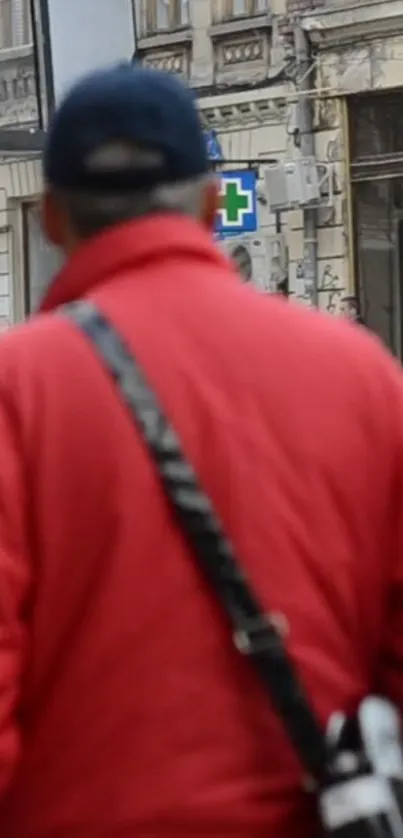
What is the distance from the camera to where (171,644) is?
1.92 m

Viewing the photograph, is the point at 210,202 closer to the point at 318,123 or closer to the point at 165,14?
the point at 318,123

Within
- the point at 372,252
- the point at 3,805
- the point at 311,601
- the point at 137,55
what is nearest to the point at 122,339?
the point at 311,601

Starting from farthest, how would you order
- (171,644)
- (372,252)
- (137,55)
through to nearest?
1. (137,55)
2. (372,252)
3. (171,644)

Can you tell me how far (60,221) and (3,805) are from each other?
611 millimetres

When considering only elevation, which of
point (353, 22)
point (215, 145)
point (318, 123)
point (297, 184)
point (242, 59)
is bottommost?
point (297, 184)

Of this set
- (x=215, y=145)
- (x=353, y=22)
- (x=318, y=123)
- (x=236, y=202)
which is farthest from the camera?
(x=215, y=145)

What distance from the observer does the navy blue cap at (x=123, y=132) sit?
2.03 m

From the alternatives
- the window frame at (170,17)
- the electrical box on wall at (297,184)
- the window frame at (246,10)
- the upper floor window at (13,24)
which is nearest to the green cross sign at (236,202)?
the electrical box on wall at (297,184)

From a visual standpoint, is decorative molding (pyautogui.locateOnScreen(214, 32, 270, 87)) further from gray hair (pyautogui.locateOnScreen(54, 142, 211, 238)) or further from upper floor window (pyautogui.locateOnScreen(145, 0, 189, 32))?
gray hair (pyautogui.locateOnScreen(54, 142, 211, 238))

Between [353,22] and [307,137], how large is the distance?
3.69 ft

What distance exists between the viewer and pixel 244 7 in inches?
752

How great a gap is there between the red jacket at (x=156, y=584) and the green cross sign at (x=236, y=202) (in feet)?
49.3

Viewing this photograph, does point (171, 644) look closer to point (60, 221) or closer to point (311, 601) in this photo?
point (311, 601)

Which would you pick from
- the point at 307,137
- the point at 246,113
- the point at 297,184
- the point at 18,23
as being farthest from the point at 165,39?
the point at 297,184
